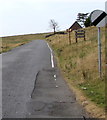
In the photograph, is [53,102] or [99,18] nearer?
[53,102]

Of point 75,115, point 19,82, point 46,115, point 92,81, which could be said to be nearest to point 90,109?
point 75,115

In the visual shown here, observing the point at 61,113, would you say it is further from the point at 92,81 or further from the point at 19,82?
the point at 19,82

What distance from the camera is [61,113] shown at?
7598 mm

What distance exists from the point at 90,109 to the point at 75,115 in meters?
0.68

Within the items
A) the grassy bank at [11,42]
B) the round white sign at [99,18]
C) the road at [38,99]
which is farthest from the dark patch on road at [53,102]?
the grassy bank at [11,42]

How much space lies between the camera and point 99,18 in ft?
35.9

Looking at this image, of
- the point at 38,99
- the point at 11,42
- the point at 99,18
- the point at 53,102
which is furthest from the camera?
the point at 11,42

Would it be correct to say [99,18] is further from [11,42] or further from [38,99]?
[11,42]

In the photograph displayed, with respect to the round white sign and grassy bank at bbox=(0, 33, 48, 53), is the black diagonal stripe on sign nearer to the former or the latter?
the round white sign

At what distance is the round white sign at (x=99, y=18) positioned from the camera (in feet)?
35.3

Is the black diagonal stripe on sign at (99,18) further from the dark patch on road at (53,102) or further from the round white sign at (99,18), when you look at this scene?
the dark patch on road at (53,102)

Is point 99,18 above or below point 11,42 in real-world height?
below

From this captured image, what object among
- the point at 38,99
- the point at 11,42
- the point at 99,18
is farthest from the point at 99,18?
the point at 11,42

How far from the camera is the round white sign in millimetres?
10750
